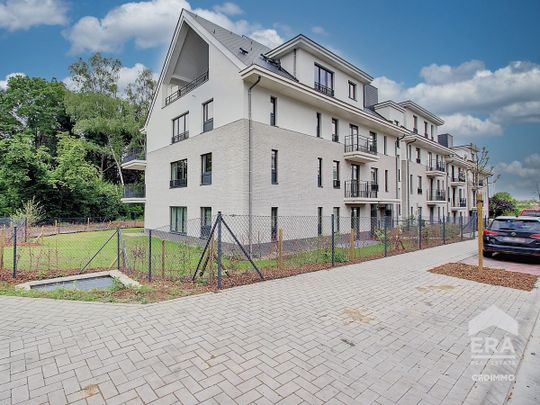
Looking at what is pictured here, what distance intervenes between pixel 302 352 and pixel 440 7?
1563 cm

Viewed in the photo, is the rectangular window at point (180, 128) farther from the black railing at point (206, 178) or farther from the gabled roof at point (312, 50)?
the gabled roof at point (312, 50)

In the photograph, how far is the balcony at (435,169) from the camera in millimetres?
27641

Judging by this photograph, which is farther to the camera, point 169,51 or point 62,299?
point 169,51

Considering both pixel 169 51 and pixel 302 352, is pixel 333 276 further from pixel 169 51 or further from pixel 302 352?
pixel 169 51

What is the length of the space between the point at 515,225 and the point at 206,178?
13.7 meters

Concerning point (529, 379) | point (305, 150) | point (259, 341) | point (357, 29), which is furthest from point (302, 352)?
point (357, 29)

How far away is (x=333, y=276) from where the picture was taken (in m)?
7.75

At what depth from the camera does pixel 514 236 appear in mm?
9828

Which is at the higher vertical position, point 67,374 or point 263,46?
point 263,46

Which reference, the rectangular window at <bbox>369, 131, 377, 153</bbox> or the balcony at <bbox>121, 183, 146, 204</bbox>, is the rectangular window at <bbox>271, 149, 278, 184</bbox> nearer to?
the rectangular window at <bbox>369, 131, 377, 153</bbox>

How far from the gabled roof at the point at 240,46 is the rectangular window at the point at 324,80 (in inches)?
86.9

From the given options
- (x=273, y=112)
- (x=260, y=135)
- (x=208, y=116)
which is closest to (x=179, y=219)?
(x=208, y=116)

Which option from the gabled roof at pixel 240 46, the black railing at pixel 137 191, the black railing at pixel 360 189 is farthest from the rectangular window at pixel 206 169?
the black railing at pixel 137 191

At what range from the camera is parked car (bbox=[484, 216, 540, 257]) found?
31.0 ft
